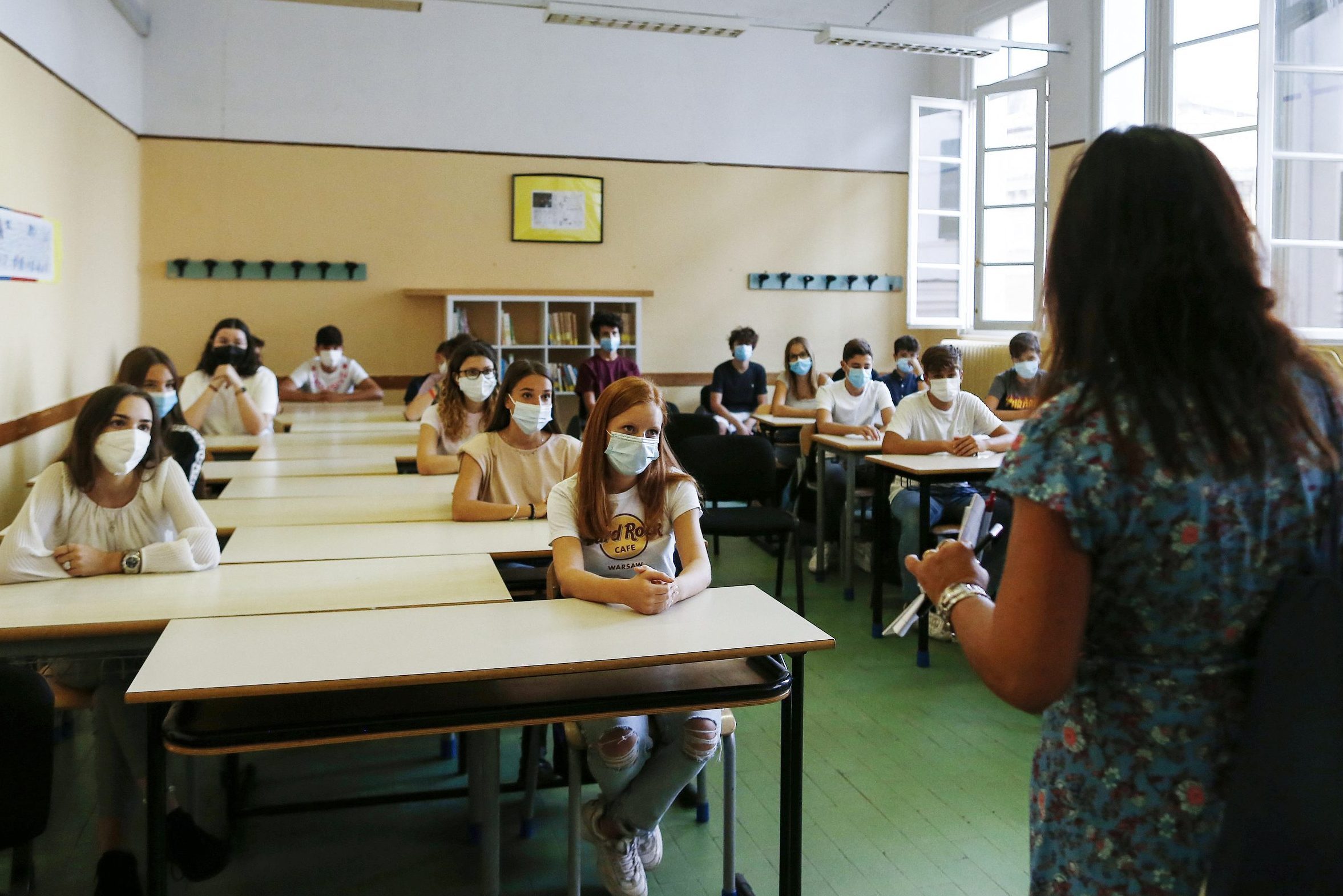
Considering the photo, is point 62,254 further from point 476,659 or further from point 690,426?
point 476,659

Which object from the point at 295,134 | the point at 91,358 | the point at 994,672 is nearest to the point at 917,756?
the point at 994,672

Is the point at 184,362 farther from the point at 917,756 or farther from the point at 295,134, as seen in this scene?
the point at 917,756

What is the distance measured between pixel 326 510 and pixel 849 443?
2.48m

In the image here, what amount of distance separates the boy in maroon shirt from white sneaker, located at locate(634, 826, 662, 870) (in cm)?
509

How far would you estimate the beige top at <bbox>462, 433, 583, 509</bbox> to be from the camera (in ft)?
11.2

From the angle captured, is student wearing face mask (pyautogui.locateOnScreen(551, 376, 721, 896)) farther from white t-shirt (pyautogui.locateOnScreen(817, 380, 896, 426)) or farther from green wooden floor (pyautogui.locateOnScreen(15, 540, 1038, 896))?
white t-shirt (pyautogui.locateOnScreen(817, 380, 896, 426))

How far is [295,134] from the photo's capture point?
8.02m

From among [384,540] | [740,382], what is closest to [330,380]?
[740,382]

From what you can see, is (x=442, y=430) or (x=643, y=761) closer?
(x=643, y=761)

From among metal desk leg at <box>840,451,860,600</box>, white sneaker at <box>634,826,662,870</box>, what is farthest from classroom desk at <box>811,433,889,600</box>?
white sneaker at <box>634,826,662,870</box>

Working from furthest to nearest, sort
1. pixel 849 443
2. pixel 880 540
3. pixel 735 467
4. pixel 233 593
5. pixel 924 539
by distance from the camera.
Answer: pixel 849 443 < pixel 735 467 < pixel 880 540 < pixel 924 539 < pixel 233 593

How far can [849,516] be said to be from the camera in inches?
205

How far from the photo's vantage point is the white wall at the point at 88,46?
16.8 ft

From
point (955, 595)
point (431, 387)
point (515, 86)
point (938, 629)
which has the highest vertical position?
point (515, 86)
